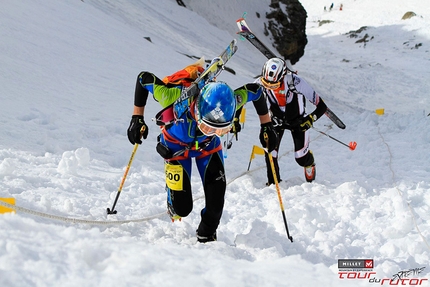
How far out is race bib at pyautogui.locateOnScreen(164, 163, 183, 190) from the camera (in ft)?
16.0

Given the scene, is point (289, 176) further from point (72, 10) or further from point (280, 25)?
point (280, 25)

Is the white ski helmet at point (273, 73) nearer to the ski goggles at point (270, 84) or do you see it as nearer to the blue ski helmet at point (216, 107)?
the ski goggles at point (270, 84)

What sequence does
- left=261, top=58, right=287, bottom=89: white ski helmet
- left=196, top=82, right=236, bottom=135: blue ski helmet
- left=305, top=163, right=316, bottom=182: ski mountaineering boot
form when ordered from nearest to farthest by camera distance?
left=196, top=82, right=236, bottom=135: blue ski helmet < left=261, top=58, right=287, bottom=89: white ski helmet < left=305, top=163, right=316, bottom=182: ski mountaineering boot

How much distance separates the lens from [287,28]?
3064 cm

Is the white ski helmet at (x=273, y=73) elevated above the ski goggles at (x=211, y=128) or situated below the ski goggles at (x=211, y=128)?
above

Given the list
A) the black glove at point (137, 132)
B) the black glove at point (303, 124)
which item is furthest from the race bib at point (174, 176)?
the black glove at point (303, 124)

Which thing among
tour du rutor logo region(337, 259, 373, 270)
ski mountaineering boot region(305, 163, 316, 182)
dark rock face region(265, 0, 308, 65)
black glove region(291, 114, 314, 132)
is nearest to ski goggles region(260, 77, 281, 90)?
black glove region(291, 114, 314, 132)

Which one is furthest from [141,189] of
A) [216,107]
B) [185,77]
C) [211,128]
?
[216,107]

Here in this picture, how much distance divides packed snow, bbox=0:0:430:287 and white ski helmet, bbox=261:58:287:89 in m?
1.82

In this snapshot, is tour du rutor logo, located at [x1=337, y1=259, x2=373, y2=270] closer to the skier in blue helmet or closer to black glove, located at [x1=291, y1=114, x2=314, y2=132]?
the skier in blue helmet

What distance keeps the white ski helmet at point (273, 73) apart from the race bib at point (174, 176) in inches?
117

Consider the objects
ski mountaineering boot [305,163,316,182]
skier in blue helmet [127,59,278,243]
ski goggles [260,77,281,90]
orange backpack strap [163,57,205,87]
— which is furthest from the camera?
ski mountaineering boot [305,163,316,182]

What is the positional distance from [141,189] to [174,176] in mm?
1617

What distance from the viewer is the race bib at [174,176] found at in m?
4.87
